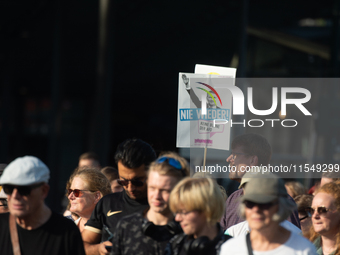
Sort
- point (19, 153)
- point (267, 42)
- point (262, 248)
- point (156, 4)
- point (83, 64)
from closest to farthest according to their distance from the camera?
point (262, 248), point (267, 42), point (156, 4), point (83, 64), point (19, 153)

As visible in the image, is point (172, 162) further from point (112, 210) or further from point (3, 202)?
point (3, 202)

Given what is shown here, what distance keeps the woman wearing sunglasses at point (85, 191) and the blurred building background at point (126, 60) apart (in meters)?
5.66

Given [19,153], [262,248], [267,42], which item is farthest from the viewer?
[19,153]

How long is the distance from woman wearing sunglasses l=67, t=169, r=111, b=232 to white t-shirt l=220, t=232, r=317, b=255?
1726mm

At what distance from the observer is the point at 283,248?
2.65 m

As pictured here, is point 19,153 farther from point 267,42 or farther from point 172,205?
point 172,205

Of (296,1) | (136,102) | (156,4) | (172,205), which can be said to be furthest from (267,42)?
(172,205)

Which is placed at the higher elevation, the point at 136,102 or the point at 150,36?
the point at 150,36

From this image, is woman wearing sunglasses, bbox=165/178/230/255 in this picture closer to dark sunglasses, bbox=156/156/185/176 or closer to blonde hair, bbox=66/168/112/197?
dark sunglasses, bbox=156/156/185/176

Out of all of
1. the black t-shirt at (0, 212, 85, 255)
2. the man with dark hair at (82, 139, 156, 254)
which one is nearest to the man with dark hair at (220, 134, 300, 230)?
the man with dark hair at (82, 139, 156, 254)

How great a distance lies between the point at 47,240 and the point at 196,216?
940 millimetres

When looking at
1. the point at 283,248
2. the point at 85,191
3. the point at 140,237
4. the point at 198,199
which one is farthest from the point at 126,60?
the point at 283,248

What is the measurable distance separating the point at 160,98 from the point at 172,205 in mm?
11476

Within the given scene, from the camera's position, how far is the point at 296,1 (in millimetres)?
11961
